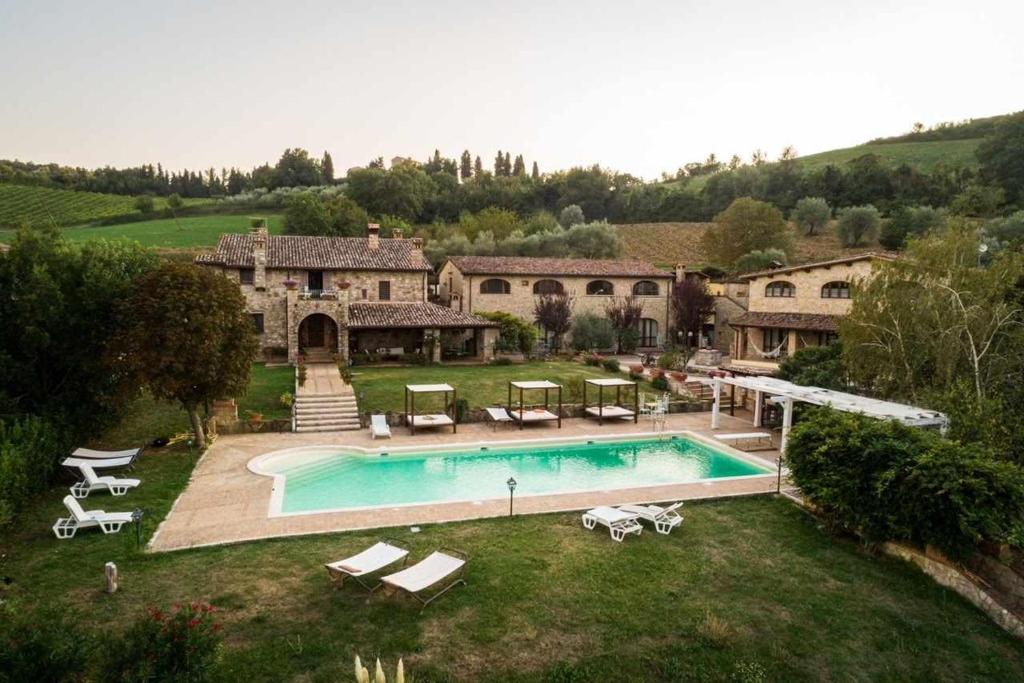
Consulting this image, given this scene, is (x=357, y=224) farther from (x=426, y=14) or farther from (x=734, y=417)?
(x=734, y=417)

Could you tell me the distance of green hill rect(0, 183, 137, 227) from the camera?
6381cm

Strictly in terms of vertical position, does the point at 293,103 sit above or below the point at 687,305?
above

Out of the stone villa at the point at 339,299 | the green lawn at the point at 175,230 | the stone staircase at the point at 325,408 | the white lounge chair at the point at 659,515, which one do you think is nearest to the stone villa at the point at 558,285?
the stone villa at the point at 339,299

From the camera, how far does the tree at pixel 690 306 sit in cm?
3728

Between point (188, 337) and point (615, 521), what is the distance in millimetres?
11829

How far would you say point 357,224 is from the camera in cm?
6394

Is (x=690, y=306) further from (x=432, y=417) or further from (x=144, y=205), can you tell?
(x=144, y=205)

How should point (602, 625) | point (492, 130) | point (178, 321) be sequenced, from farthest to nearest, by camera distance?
point (492, 130) < point (178, 321) < point (602, 625)

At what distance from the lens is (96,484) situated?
12.7 m

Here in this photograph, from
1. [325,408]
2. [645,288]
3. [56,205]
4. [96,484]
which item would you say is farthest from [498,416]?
[56,205]

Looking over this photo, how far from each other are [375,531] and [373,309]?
2257cm

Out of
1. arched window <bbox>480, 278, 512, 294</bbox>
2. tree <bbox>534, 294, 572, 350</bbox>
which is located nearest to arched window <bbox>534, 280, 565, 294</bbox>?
tree <bbox>534, 294, 572, 350</bbox>

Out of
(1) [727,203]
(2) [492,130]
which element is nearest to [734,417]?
(2) [492,130]

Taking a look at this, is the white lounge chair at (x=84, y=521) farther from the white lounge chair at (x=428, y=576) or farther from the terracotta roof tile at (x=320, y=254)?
the terracotta roof tile at (x=320, y=254)
